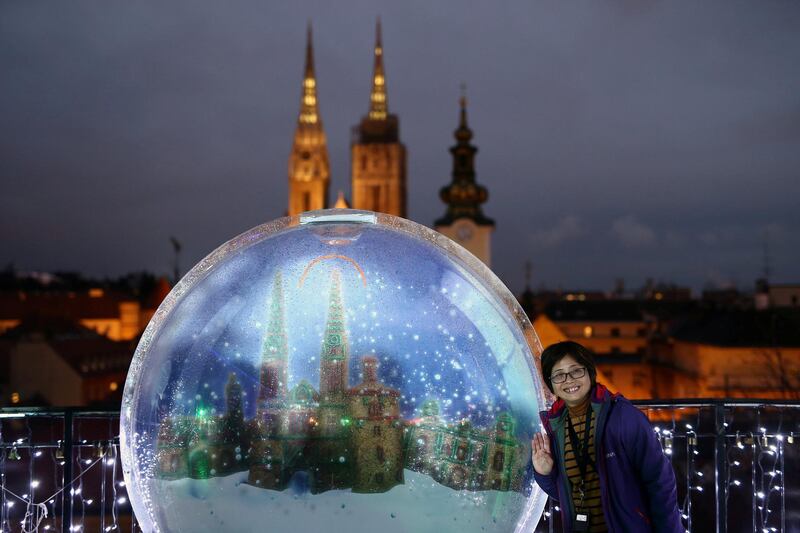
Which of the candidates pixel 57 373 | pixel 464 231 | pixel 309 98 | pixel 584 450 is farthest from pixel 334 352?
pixel 309 98

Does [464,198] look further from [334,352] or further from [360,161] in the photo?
[334,352]

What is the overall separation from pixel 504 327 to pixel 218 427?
45.9 inches

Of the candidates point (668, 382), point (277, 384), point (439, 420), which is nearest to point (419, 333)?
point (439, 420)

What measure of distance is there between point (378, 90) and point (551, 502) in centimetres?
8820

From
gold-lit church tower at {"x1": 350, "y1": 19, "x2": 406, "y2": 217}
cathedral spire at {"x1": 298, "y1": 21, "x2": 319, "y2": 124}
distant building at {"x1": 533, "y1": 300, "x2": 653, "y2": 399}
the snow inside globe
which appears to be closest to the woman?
the snow inside globe

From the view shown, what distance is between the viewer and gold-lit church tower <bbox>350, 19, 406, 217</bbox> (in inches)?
3068

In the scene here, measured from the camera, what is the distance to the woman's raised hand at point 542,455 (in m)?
2.52

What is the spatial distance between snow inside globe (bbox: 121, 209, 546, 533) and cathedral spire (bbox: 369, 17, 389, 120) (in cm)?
8374

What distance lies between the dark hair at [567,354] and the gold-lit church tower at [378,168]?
2899 inches

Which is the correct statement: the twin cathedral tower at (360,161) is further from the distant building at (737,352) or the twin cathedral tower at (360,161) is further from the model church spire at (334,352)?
the model church spire at (334,352)

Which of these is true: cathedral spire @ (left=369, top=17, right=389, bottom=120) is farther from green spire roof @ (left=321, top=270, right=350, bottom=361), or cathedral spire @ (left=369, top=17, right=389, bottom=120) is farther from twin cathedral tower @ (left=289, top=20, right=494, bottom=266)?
green spire roof @ (left=321, top=270, right=350, bottom=361)

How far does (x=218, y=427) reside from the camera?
8.21 feet

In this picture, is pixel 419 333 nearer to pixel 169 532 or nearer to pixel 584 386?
pixel 584 386

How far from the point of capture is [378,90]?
290 ft
